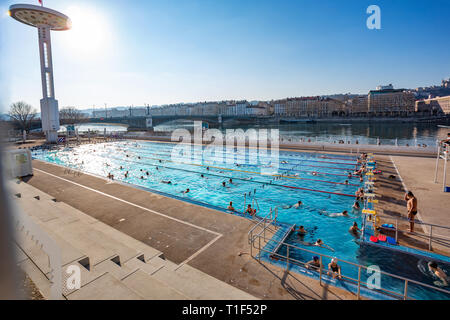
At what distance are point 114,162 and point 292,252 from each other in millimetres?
23257

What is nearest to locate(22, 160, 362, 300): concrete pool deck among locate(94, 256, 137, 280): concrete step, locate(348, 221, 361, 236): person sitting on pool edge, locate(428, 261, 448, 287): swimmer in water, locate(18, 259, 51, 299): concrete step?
locate(94, 256, 137, 280): concrete step

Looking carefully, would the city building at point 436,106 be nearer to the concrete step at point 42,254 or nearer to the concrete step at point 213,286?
the concrete step at point 213,286

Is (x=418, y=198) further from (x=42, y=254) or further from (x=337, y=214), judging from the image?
(x=42, y=254)

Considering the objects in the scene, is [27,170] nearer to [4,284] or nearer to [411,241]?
[4,284]

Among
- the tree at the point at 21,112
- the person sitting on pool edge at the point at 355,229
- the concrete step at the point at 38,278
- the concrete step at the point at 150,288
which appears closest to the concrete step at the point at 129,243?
the concrete step at the point at 150,288

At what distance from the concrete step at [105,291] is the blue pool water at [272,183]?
15.6ft

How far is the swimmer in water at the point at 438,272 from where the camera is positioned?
6.65 m

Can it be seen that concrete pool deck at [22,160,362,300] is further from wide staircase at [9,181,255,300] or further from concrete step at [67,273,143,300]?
concrete step at [67,273,143,300]

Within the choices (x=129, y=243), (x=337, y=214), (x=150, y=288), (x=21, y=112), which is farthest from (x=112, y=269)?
(x=21, y=112)

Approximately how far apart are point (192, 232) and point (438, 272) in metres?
7.33

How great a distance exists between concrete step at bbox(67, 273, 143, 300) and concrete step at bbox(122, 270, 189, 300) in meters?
0.20

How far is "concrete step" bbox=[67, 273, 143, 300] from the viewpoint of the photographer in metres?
3.80

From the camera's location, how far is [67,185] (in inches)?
590
